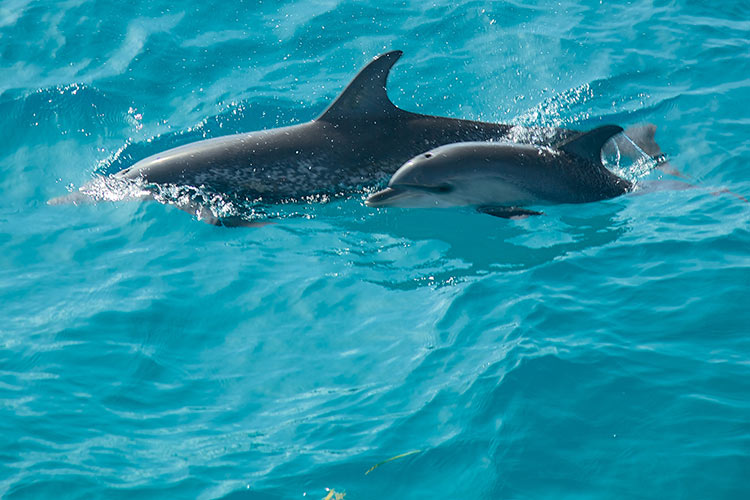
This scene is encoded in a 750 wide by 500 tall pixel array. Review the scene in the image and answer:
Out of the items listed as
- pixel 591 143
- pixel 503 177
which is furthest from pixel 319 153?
pixel 591 143

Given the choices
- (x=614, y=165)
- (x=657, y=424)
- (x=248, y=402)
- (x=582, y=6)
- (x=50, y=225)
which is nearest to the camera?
(x=657, y=424)

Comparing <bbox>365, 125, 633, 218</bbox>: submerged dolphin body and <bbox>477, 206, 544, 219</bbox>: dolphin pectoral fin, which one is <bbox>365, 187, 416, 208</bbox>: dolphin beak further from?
<bbox>477, 206, 544, 219</bbox>: dolphin pectoral fin

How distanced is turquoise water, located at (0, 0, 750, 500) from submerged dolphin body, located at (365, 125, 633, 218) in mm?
210

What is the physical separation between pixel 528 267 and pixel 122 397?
13.0 feet

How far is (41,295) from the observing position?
8180 mm

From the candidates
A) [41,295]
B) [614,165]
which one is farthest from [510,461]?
[614,165]

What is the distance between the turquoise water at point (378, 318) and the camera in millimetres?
5914

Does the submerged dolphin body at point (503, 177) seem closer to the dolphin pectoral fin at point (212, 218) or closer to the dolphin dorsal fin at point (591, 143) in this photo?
the dolphin dorsal fin at point (591, 143)

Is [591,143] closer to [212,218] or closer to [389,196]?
[389,196]

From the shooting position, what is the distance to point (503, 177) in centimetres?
923

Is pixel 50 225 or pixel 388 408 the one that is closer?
pixel 388 408

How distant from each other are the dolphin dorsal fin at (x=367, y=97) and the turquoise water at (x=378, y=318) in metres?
1.19

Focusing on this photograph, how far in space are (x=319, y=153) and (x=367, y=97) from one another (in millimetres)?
933

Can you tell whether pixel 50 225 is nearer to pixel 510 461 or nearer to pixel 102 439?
pixel 102 439
